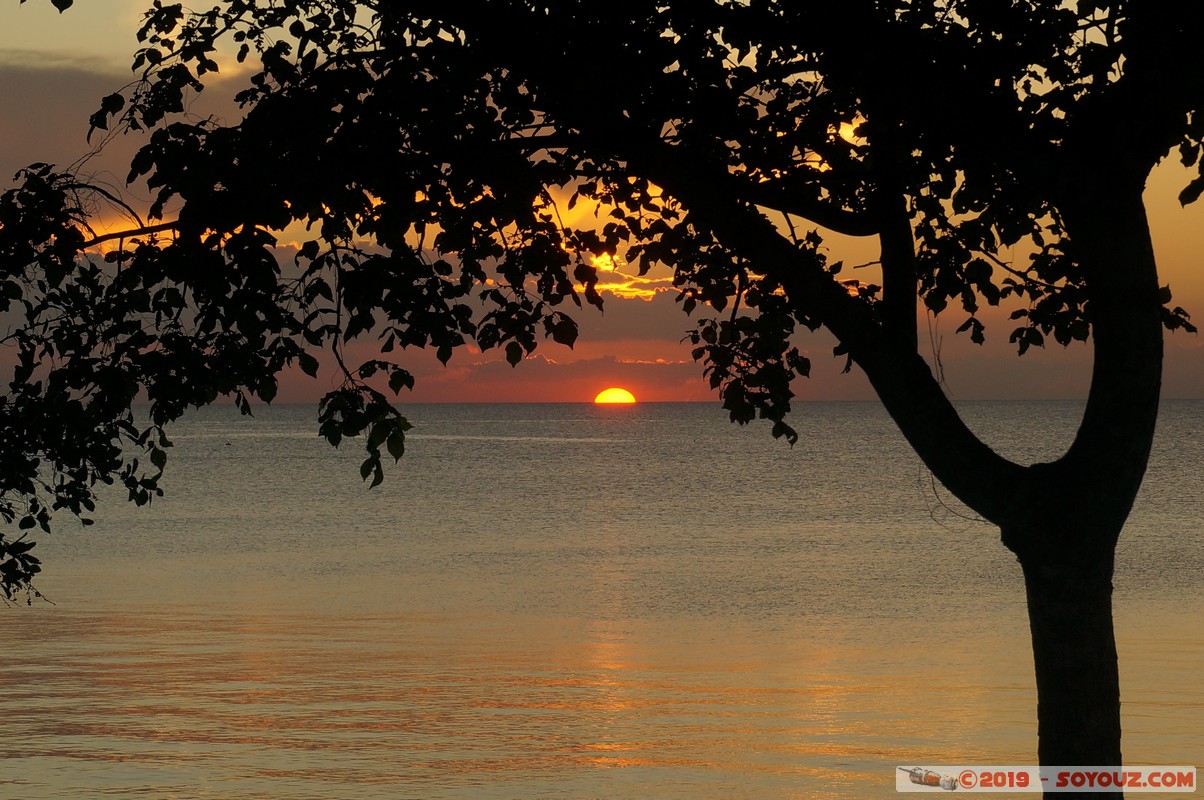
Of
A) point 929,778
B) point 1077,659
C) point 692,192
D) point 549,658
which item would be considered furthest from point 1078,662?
point 549,658

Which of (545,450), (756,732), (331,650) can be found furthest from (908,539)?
(545,450)

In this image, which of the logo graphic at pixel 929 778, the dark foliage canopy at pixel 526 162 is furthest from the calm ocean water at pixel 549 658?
the dark foliage canopy at pixel 526 162

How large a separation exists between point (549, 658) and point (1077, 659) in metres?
17.0

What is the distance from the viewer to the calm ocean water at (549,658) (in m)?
15.4

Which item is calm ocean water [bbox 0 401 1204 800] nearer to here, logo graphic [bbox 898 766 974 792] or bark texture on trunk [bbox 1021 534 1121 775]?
logo graphic [bbox 898 766 974 792]

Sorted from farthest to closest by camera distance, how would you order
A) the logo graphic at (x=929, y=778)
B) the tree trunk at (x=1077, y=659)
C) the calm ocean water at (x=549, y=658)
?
the calm ocean water at (x=549, y=658) < the logo graphic at (x=929, y=778) < the tree trunk at (x=1077, y=659)

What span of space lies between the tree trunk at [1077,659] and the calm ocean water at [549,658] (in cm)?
744

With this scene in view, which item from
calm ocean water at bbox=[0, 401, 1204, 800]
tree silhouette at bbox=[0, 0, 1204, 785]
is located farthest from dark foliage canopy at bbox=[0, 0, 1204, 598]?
calm ocean water at bbox=[0, 401, 1204, 800]

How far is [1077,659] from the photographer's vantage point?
6996 mm

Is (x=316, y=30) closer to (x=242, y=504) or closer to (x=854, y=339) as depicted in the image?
(x=854, y=339)

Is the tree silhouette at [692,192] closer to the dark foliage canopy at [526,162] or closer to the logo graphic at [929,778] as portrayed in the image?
the dark foliage canopy at [526,162]

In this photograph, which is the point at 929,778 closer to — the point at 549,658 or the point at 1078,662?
the point at 1078,662

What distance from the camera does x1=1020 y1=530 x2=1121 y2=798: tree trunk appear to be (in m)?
6.99

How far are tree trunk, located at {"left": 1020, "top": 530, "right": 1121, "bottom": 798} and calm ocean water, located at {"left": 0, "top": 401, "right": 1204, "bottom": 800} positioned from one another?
7441 mm
